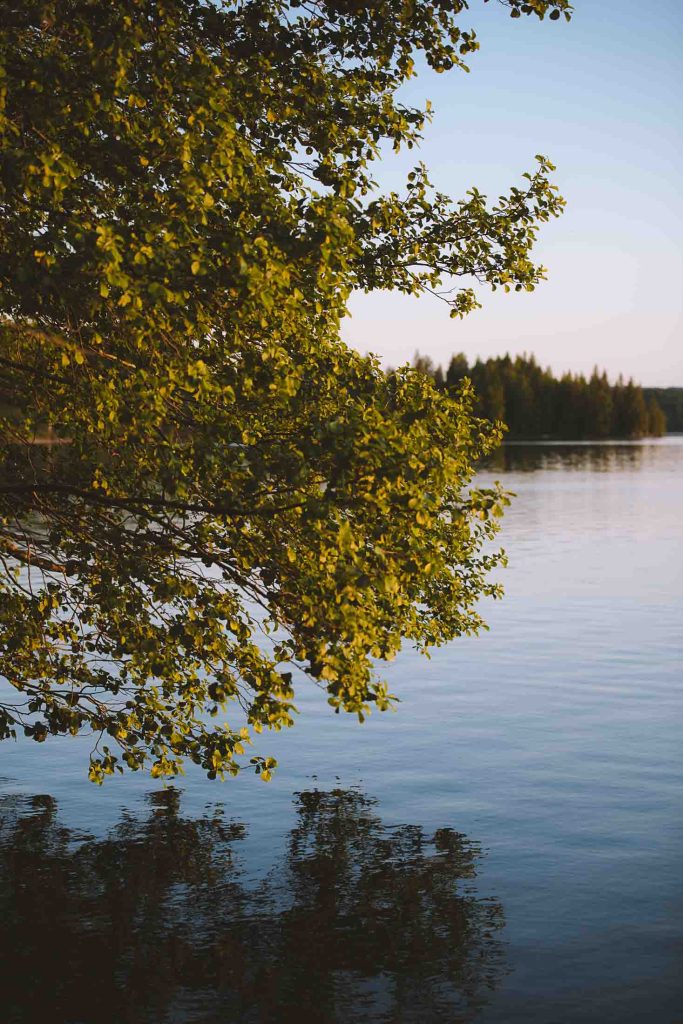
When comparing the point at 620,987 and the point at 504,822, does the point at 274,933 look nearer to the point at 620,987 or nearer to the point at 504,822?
the point at 620,987

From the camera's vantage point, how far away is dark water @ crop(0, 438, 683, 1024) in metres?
13.2

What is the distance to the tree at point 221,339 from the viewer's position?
37.5ft

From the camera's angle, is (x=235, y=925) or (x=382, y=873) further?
(x=382, y=873)

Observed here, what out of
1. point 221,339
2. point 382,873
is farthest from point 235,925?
point 221,339

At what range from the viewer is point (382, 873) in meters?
16.6

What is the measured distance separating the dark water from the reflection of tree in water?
0.11ft

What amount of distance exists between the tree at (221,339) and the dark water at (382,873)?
216 cm

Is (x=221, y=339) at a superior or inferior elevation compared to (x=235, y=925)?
superior

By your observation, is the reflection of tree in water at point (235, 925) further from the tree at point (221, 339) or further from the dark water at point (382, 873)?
the tree at point (221, 339)

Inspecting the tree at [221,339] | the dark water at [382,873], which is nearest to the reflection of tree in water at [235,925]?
the dark water at [382,873]

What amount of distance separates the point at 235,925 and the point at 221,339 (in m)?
7.29

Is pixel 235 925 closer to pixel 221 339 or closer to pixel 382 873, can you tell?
pixel 382 873

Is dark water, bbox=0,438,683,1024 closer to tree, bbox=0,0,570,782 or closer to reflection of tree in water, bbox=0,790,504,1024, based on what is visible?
reflection of tree in water, bbox=0,790,504,1024

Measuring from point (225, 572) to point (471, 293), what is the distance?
5825 mm
